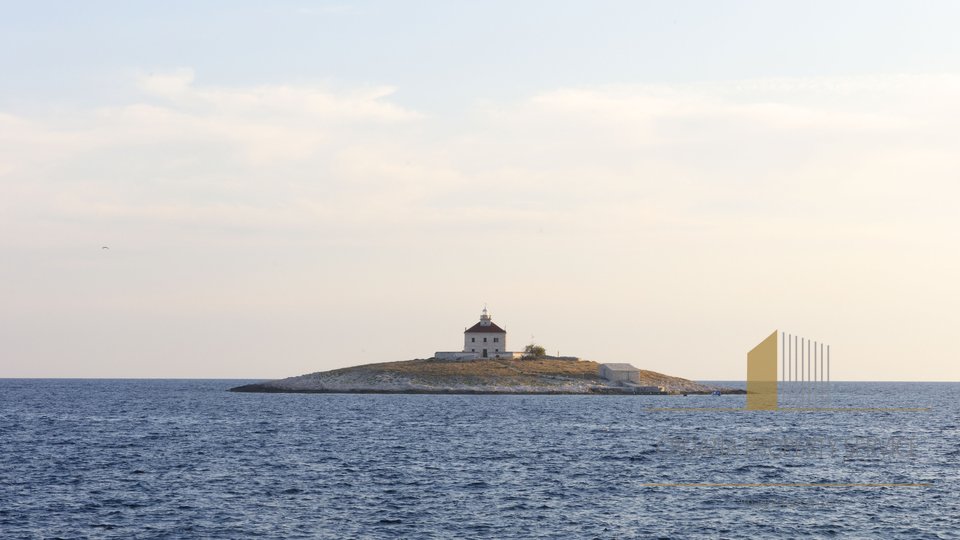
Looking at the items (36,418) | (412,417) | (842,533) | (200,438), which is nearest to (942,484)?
(842,533)

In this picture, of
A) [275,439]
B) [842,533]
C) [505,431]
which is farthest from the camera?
[505,431]

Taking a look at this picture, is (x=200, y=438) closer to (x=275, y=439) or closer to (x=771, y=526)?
(x=275, y=439)

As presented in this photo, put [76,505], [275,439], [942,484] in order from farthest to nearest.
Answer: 1. [275,439]
2. [942,484]
3. [76,505]

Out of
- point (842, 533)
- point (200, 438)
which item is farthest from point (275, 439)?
point (842, 533)

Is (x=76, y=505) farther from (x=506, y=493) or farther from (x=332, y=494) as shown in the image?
(x=506, y=493)

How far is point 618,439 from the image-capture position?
10356 centimetres

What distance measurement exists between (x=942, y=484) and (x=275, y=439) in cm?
5844

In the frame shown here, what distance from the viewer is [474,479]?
72.0 m

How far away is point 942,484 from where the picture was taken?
235ft

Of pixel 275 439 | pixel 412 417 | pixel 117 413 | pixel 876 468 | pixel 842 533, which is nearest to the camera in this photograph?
pixel 842 533

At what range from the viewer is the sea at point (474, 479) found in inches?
2165

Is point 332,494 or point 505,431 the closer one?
point 332,494

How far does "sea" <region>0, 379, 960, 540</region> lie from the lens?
55.0 metres

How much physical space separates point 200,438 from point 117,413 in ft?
181
